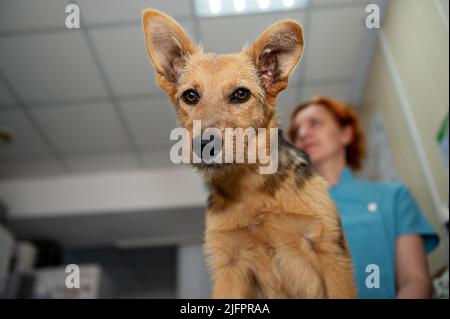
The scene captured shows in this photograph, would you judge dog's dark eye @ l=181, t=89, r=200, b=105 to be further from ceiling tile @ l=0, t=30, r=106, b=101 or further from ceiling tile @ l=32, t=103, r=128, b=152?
ceiling tile @ l=32, t=103, r=128, b=152

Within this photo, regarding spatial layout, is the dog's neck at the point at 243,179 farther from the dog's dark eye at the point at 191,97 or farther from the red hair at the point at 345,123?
the red hair at the point at 345,123

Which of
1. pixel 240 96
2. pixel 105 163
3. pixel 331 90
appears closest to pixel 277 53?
pixel 240 96

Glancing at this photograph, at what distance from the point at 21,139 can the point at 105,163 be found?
749 mm

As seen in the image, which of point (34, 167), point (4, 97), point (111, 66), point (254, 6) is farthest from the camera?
point (34, 167)

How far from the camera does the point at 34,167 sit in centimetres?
187

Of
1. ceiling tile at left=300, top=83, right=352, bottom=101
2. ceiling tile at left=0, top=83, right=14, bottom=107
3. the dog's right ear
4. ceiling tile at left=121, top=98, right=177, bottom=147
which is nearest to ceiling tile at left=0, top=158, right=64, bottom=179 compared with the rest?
ceiling tile at left=121, top=98, right=177, bottom=147

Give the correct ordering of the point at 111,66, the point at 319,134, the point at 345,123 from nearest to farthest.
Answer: the point at 319,134
the point at 345,123
the point at 111,66

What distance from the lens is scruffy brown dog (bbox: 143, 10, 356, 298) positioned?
546mm

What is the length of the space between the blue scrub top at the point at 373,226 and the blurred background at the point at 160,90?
21 cm

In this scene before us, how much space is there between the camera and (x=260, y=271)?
566mm

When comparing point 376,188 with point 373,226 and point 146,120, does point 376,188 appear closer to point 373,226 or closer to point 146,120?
point 373,226

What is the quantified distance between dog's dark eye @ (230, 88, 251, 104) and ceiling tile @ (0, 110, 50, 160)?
0.71m

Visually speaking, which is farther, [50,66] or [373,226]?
[50,66]
